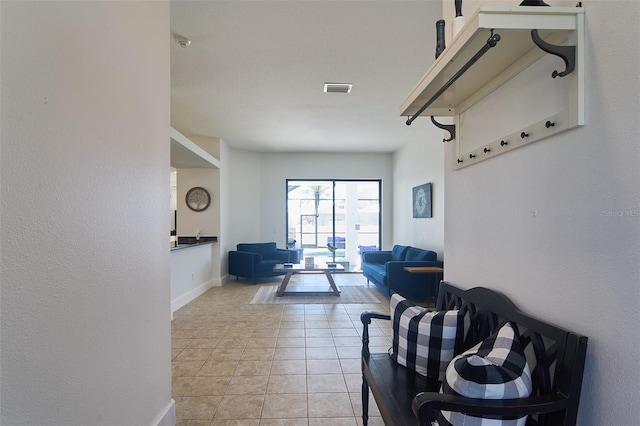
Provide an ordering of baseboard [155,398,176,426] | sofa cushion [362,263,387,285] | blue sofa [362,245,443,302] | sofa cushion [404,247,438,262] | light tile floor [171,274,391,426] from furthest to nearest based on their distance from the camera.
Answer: sofa cushion [362,263,387,285]
sofa cushion [404,247,438,262]
blue sofa [362,245,443,302]
light tile floor [171,274,391,426]
baseboard [155,398,176,426]

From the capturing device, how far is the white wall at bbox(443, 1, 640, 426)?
2.45ft

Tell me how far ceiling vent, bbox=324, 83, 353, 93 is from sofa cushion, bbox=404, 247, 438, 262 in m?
2.57

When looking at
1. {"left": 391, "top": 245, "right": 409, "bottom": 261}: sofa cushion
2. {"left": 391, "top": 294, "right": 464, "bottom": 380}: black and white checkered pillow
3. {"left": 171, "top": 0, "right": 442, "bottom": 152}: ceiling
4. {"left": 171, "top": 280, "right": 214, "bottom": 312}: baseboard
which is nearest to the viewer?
{"left": 391, "top": 294, "right": 464, "bottom": 380}: black and white checkered pillow

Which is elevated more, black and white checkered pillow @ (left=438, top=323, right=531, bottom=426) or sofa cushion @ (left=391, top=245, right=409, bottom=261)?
black and white checkered pillow @ (left=438, top=323, right=531, bottom=426)

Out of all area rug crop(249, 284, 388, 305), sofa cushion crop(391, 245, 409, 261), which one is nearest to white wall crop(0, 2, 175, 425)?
area rug crop(249, 284, 388, 305)

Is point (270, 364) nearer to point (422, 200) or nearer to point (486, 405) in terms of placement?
point (486, 405)

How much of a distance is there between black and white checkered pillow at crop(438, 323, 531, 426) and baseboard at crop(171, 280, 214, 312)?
4.01 metres

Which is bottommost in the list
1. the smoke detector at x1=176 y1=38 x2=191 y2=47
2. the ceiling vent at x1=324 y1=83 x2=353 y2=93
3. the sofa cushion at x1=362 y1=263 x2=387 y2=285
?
the sofa cushion at x1=362 y1=263 x2=387 y2=285

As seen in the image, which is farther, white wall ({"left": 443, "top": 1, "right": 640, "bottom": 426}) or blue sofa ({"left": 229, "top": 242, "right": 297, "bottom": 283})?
blue sofa ({"left": 229, "top": 242, "right": 297, "bottom": 283})

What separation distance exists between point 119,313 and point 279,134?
180 inches

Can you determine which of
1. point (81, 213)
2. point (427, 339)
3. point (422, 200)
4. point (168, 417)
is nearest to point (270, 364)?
point (168, 417)

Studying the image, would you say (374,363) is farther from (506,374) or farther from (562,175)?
(562,175)

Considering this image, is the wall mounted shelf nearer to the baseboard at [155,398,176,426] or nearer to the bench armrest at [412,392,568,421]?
the bench armrest at [412,392,568,421]

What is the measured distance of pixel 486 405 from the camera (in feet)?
2.82
